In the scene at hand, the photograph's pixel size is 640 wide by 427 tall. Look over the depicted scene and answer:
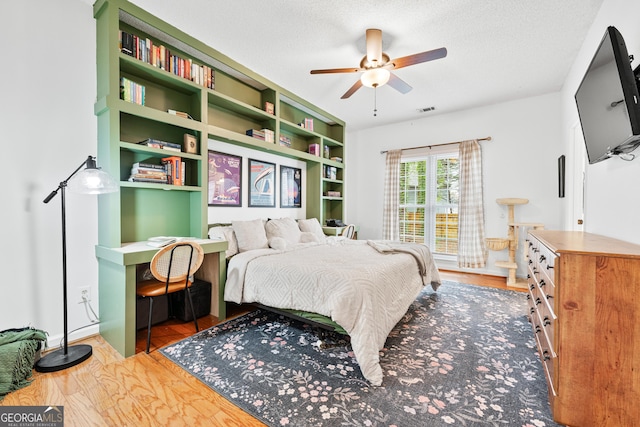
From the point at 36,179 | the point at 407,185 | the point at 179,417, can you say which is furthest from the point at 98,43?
the point at 407,185

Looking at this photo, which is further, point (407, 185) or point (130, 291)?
point (407, 185)

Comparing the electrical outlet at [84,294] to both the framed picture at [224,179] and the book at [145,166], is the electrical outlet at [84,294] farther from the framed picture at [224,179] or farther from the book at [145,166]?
the framed picture at [224,179]

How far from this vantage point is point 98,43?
2.40 m

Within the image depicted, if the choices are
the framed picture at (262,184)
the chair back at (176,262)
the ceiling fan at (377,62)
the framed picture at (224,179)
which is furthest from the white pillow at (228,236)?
the ceiling fan at (377,62)

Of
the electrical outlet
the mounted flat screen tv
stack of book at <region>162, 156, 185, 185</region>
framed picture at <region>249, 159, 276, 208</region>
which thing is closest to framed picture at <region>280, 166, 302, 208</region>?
framed picture at <region>249, 159, 276, 208</region>

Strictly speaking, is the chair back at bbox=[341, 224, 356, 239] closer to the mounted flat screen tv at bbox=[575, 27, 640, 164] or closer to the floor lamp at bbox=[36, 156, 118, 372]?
the mounted flat screen tv at bbox=[575, 27, 640, 164]

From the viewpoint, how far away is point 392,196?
544 cm

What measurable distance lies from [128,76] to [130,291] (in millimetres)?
1998

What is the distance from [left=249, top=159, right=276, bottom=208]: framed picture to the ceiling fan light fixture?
1873 millimetres

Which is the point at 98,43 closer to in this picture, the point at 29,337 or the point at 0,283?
the point at 0,283

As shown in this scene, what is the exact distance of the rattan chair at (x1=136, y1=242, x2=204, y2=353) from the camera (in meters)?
2.13

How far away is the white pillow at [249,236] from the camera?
3.09 m

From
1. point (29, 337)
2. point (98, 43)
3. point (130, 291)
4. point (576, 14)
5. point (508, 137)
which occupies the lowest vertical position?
point (29, 337)

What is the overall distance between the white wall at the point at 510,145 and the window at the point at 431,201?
41cm
